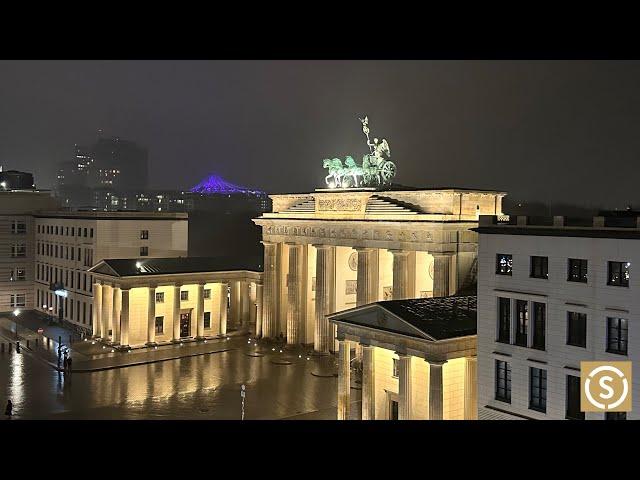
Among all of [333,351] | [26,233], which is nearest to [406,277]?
[333,351]

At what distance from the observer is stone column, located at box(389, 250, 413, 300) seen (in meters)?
55.6

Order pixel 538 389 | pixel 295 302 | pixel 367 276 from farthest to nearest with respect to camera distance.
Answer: pixel 295 302, pixel 367 276, pixel 538 389

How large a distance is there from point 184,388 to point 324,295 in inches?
736

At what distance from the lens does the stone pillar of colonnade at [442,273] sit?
171 feet

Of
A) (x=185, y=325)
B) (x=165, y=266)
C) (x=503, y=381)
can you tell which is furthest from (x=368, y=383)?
(x=165, y=266)

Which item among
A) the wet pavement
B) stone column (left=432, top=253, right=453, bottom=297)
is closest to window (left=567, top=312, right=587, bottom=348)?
the wet pavement

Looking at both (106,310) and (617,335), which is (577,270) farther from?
(106,310)

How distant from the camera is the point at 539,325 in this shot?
1251 inches

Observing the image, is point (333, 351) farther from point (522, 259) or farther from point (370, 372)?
point (522, 259)

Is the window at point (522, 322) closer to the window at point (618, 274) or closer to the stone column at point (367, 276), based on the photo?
the window at point (618, 274)

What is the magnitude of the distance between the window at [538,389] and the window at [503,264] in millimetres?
5150

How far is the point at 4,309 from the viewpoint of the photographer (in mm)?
88375

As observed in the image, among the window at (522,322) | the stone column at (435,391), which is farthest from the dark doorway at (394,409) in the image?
the window at (522,322)
